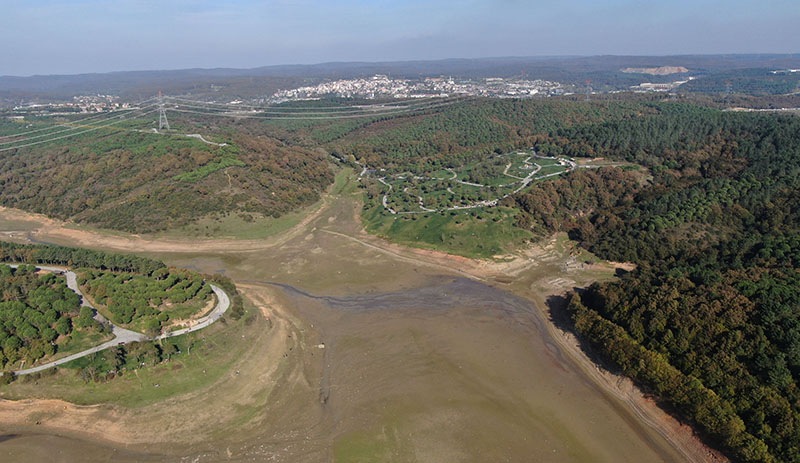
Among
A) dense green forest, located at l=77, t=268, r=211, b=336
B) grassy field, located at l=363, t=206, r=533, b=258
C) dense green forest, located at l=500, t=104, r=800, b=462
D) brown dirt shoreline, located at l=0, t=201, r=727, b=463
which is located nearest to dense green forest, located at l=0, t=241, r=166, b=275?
dense green forest, located at l=77, t=268, r=211, b=336

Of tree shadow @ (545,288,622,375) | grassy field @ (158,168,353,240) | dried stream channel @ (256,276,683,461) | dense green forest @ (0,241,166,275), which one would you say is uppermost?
dense green forest @ (0,241,166,275)

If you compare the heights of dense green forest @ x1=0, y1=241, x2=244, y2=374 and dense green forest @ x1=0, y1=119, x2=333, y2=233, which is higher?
dense green forest @ x1=0, y1=119, x2=333, y2=233

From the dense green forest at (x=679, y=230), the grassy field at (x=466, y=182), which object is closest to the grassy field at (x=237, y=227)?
the dense green forest at (x=679, y=230)

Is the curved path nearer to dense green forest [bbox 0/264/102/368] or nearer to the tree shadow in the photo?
dense green forest [bbox 0/264/102/368]

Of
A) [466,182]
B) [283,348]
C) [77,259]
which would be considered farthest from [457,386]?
[466,182]

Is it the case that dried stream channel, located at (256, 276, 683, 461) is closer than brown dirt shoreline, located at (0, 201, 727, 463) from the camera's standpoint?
Yes

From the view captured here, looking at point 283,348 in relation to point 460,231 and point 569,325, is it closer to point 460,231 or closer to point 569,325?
point 569,325

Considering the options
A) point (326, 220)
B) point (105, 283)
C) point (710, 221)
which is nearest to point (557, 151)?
point (710, 221)
